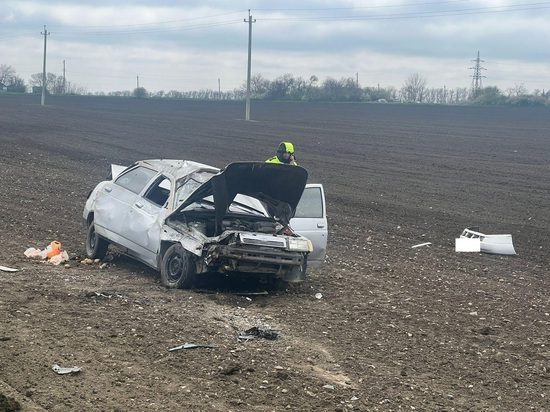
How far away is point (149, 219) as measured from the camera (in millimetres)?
12141

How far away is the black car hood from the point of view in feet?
37.9

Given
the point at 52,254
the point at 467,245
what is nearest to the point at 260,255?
the point at 52,254

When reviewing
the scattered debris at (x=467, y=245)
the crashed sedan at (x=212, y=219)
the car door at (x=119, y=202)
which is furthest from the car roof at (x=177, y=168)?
the scattered debris at (x=467, y=245)

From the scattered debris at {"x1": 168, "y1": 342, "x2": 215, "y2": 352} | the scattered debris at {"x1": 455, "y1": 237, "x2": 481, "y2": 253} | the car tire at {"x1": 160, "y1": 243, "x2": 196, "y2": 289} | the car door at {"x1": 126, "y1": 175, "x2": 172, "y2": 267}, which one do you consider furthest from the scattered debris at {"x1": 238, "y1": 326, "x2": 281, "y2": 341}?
the scattered debris at {"x1": 455, "y1": 237, "x2": 481, "y2": 253}

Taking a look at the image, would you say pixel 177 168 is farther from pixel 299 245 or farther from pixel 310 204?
pixel 299 245

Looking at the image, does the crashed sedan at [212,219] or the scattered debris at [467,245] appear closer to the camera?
the crashed sedan at [212,219]

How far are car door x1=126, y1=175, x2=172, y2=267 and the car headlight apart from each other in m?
1.64

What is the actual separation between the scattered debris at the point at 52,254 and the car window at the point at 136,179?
123cm

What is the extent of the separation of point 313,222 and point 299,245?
3.97ft

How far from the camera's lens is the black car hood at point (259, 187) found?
455 inches

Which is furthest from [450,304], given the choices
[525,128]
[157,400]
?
[525,128]

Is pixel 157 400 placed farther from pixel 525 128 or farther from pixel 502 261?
pixel 525 128

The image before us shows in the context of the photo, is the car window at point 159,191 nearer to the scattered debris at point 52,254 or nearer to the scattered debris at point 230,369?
the scattered debris at point 52,254

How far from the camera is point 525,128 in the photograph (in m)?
52.3
